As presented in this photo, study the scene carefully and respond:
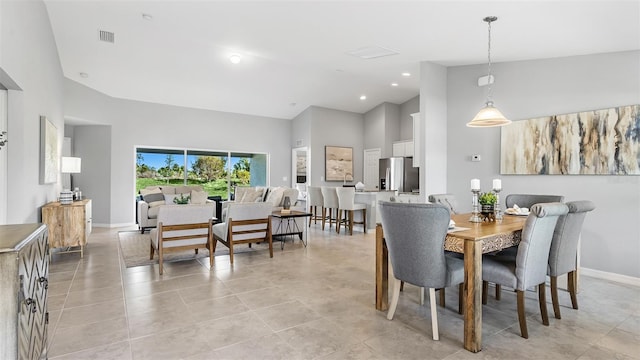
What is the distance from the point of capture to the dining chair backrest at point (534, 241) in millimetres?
2414

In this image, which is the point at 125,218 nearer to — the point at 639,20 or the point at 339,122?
the point at 339,122

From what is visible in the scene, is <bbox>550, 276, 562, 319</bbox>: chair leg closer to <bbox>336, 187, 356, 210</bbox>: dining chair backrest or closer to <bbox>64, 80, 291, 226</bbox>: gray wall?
<bbox>336, 187, 356, 210</bbox>: dining chair backrest

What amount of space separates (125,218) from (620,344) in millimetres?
8765

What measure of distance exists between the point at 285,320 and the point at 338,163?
675 cm

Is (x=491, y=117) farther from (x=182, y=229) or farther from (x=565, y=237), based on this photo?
(x=182, y=229)

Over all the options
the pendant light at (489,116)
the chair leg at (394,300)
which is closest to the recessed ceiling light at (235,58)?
the pendant light at (489,116)

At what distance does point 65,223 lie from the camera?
4668mm

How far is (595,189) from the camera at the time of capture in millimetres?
4082

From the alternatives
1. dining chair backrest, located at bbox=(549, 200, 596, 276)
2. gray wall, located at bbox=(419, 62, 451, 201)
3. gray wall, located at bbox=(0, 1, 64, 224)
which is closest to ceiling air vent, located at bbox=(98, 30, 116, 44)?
gray wall, located at bbox=(0, 1, 64, 224)

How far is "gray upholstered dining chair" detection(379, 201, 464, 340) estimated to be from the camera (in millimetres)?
2396

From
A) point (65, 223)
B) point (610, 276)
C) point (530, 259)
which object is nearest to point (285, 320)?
point (530, 259)

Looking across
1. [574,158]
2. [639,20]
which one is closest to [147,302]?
[574,158]

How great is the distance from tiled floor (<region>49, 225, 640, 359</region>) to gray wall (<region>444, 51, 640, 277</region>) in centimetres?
53

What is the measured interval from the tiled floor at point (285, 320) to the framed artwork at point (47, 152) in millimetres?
1307
